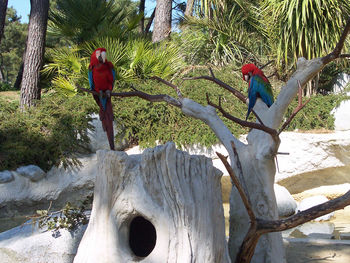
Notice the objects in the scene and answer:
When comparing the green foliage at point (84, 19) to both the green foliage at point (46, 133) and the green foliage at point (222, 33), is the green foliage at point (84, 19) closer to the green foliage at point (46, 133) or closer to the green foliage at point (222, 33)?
the green foliage at point (222, 33)

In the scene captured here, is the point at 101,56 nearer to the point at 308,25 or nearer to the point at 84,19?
the point at 84,19

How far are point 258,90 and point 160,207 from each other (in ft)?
4.56

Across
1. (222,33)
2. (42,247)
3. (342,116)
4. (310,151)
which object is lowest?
(42,247)

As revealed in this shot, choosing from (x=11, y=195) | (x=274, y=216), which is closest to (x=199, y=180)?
(x=274, y=216)

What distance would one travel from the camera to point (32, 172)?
21.2 feet

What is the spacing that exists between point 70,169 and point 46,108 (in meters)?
1.64

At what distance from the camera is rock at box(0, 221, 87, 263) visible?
334 centimetres

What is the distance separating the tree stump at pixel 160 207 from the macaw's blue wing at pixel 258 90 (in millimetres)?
900

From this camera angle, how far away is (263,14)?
31.9ft

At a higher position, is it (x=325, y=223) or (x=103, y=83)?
(x=103, y=83)

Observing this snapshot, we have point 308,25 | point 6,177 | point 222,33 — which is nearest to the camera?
point 6,177

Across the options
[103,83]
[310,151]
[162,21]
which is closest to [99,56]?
[103,83]

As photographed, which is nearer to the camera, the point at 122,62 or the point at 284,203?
the point at 284,203

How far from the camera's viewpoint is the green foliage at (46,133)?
6.71 m
